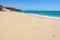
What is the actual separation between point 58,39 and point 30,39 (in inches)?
38.5

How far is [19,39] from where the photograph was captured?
174 inches

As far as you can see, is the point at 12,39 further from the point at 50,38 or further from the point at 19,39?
the point at 50,38

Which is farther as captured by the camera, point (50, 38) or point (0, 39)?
point (50, 38)

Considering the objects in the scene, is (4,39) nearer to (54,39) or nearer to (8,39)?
(8,39)

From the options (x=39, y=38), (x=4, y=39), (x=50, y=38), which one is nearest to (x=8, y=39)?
(x=4, y=39)

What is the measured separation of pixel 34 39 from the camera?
450 cm

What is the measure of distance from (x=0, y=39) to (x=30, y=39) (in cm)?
98

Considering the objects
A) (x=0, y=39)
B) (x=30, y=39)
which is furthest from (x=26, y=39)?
(x=0, y=39)

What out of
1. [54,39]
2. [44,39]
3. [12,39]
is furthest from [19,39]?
[54,39]

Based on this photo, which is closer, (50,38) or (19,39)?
(19,39)

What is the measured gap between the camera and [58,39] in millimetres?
4648

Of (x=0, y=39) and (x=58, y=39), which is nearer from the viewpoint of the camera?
(x=0, y=39)

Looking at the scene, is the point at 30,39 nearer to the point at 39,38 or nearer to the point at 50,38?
the point at 39,38

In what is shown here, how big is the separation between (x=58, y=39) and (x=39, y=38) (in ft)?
2.15
